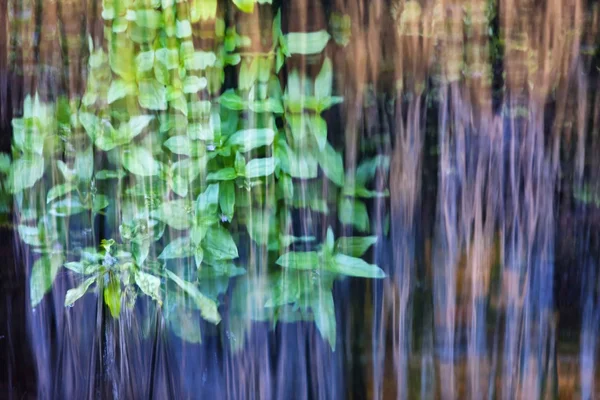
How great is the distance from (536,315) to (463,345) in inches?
6.7

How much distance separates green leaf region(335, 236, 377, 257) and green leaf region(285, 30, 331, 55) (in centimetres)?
42

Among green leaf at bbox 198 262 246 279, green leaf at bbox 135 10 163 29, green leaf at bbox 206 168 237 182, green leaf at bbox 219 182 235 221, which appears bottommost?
green leaf at bbox 198 262 246 279

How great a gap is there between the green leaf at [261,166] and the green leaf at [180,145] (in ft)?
0.47

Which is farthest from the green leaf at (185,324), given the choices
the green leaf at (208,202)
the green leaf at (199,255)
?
the green leaf at (208,202)

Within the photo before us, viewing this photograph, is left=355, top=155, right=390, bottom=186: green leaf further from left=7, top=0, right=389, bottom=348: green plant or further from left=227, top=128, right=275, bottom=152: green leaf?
left=227, top=128, right=275, bottom=152: green leaf

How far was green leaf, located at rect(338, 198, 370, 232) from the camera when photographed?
1.24 meters

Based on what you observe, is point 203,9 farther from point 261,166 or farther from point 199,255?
point 199,255

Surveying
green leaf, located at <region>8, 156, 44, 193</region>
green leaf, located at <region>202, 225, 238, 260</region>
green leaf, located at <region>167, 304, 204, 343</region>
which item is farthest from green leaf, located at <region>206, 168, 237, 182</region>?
green leaf, located at <region>8, 156, 44, 193</region>

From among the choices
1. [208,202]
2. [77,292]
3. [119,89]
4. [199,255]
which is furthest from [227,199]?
[77,292]

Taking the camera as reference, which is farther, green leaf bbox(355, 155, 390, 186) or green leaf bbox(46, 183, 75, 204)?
green leaf bbox(46, 183, 75, 204)

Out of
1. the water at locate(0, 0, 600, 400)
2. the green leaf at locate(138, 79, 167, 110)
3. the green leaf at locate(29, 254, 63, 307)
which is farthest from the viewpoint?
the green leaf at locate(29, 254, 63, 307)

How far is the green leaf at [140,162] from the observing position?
1.28 meters

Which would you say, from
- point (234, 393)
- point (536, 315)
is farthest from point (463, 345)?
point (234, 393)

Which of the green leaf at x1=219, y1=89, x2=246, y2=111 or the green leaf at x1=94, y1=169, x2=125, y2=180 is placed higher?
the green leaf at x1=219, y1=89, x2=246, y2=111
